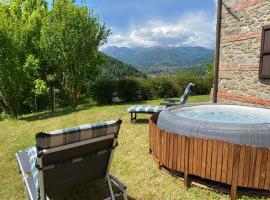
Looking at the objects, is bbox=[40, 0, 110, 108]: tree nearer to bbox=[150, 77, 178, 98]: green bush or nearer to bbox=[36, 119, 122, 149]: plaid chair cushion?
bbox=[150, 77, 178, 98]: green bush

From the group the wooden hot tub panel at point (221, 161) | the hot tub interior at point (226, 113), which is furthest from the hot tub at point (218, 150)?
the hot tub interior at point (226, 113)

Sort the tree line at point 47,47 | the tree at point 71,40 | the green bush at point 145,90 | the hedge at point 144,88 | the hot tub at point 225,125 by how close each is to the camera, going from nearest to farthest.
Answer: the hot tub at point 225,125 → the tree line at point 47,47 → the tree at point 71,40 → the hedge at point 144,88 → the green bush at point 145,90

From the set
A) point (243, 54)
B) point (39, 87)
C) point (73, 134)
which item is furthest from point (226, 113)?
point (39, 87)

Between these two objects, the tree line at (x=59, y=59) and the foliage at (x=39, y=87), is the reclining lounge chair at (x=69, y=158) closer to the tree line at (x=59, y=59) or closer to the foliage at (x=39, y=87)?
the tree line at (x=59, y=59)

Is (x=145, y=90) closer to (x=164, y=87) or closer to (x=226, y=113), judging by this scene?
(x=164, y=87)

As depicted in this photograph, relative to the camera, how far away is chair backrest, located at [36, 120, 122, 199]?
333 cm

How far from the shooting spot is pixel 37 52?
19.1m

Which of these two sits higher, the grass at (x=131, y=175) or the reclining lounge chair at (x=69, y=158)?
the reclining lounge chair at (x=69, y=158)

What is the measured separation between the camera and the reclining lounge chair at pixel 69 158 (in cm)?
334

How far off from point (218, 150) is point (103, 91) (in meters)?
14.2

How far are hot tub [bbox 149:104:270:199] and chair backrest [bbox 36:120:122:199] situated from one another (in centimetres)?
138

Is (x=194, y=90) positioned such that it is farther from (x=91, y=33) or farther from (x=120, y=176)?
(x=120, y=176)

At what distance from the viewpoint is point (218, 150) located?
4.30m

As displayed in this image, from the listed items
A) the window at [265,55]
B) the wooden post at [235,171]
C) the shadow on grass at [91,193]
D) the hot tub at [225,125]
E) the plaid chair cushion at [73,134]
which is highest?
the window at [265,55]
